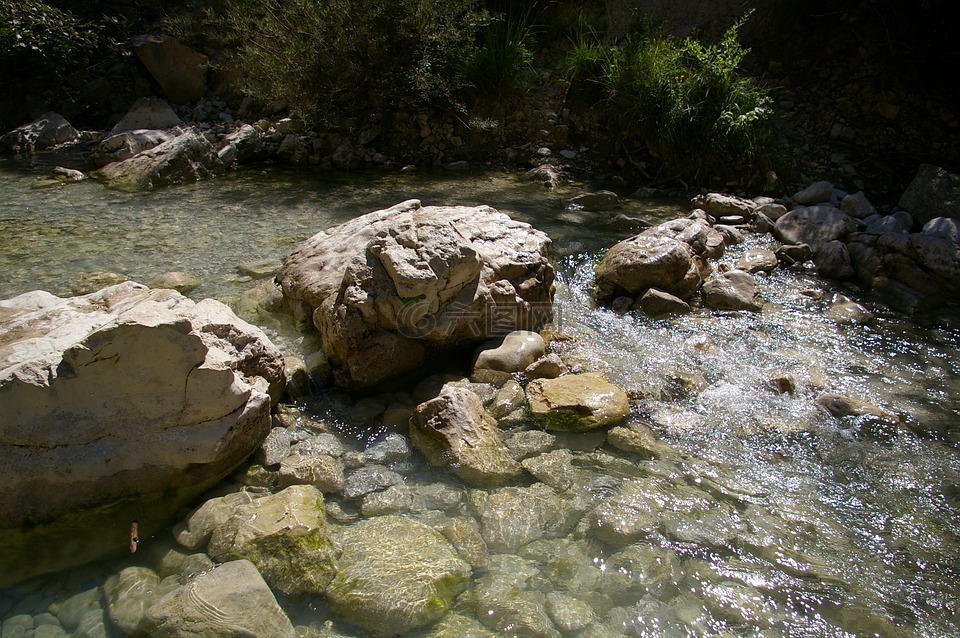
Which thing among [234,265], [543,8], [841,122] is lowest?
[234,265]

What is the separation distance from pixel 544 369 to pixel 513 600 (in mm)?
1678

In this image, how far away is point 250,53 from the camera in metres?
8.44

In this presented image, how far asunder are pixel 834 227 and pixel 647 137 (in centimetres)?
298

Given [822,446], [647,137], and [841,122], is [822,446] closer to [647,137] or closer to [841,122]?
[647,137]

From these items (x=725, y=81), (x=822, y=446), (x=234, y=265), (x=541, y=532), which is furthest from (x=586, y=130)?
(x=541, y=532)

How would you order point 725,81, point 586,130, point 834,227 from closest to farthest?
point 834,227
point 725,81
point 586,130

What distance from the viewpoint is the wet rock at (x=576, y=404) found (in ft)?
10.9

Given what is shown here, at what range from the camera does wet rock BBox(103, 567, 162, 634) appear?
2.20 metres

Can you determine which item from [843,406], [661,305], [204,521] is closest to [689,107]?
[661,305]

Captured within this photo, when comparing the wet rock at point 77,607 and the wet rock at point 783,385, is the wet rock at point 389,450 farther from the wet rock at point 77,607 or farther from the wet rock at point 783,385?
the wet rock at point 783,385

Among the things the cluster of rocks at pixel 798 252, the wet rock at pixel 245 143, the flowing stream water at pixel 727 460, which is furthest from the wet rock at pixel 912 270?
the wet rock at pixel 245 143

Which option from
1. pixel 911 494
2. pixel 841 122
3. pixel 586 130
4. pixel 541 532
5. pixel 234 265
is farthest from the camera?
pixel 586 130

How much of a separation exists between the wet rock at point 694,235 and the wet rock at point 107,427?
3.62m

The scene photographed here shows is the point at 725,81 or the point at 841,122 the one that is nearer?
the point at 725,81
